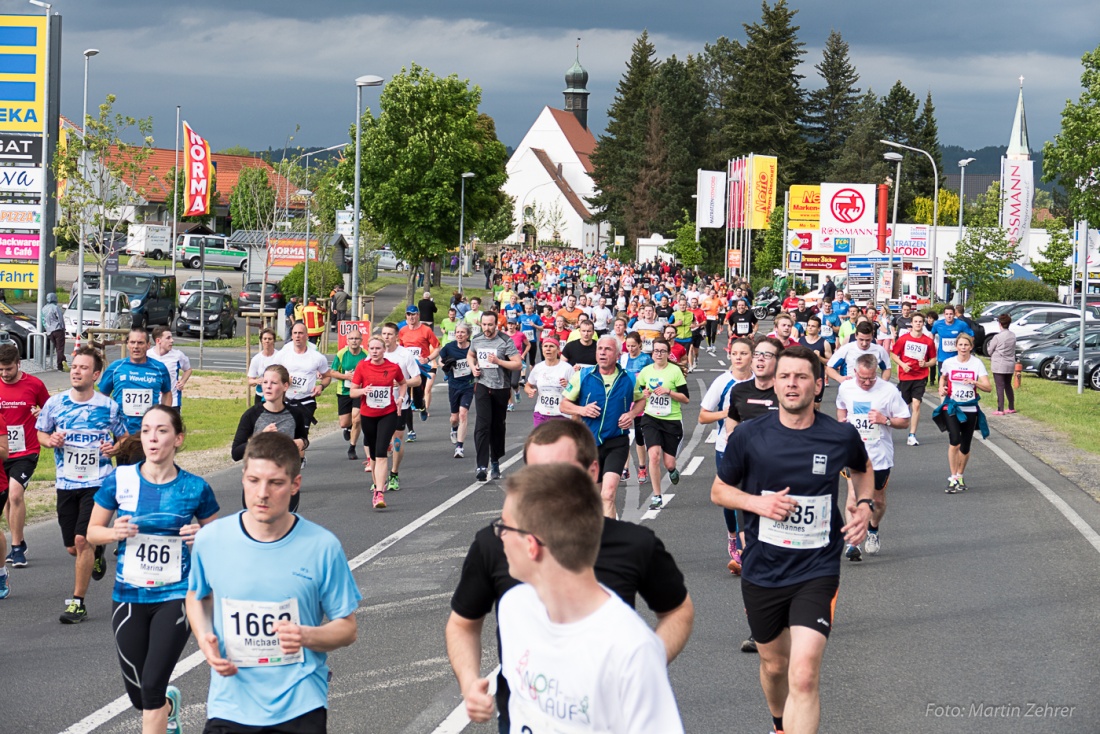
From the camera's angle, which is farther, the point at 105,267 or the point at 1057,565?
the point at 105,267

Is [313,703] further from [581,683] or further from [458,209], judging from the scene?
[458,209]

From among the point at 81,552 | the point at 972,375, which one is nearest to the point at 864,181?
the point at 972,375

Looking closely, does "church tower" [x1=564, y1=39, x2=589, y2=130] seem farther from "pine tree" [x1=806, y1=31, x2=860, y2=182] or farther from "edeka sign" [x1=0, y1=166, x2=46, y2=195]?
"edeka sign" [x1=0, y1=166, x2=46, y2=195]

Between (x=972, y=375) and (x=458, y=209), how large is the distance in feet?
156

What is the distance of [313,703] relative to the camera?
470 centimetres

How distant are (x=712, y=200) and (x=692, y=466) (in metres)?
75.2

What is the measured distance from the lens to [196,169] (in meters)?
45.1

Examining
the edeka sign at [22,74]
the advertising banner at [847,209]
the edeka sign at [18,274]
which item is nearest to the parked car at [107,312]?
the edeka sign at [18,274]

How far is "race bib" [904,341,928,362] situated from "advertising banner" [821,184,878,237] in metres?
58.6

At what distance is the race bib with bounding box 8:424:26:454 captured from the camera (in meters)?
10.8

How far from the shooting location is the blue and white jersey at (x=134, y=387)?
12492 mm

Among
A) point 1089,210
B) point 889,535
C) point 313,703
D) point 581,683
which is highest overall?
point 1089,210

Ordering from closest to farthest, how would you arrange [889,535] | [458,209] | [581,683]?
1. [581,683]
2. [889,535]
3. [458,209]

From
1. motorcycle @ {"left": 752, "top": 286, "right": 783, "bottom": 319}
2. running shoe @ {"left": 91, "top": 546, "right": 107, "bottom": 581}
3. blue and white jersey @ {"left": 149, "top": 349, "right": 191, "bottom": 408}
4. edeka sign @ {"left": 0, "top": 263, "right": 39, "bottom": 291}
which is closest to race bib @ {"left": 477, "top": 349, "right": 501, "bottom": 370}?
blue and white jersey @ {"left": 149, "top": 349, "right": 191, "bottom": 408}
